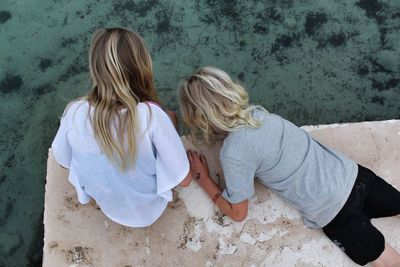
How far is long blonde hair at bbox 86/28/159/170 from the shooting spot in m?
1.71

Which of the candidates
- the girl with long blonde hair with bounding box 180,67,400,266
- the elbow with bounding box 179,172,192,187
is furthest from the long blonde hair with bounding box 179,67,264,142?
the elbow with bounding box 179,172,192,187

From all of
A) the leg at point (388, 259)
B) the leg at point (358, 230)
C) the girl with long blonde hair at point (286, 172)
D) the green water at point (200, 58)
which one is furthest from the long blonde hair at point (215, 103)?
the green water at point (200, 58)

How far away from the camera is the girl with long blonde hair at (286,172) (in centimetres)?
190

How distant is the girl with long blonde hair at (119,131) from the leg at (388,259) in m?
0.91

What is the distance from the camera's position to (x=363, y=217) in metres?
2.06

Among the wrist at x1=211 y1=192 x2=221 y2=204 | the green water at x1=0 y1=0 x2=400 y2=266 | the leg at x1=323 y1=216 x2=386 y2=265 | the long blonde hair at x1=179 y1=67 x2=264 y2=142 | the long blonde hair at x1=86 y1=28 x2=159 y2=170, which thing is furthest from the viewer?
the green water at x1=0 y1=0 x2=400 y2=266

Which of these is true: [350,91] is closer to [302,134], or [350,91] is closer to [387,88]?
[387,88]

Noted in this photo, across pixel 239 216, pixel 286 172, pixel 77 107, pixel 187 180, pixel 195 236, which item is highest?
pixel 77 107

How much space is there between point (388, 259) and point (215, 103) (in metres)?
1.00

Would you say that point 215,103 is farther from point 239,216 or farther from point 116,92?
point 239,216

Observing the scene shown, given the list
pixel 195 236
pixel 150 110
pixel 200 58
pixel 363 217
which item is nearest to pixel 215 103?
pixel 150 110

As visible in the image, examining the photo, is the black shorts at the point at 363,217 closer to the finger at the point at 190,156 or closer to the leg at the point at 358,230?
the leg at the point at 358,230

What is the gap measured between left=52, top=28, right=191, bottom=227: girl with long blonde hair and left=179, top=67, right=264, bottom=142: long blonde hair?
14 cm

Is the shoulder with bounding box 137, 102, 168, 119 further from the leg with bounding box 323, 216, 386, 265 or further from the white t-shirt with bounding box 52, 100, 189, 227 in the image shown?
the leg with bounding box 323, 216, 386, 265
